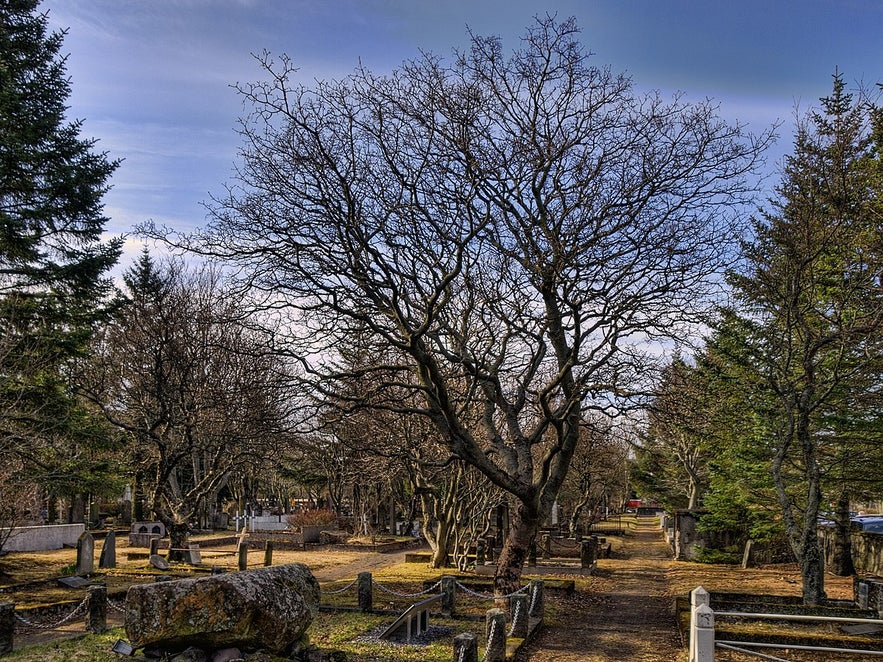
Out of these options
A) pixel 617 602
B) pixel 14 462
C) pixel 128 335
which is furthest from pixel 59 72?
pixel 617 602

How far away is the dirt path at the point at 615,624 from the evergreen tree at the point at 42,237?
1369 centimetres

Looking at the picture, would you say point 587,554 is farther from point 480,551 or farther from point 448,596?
point 448,596

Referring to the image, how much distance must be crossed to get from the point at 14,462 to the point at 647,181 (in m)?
18.2

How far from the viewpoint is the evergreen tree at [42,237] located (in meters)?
18.8

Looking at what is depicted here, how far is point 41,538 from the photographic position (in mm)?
29031

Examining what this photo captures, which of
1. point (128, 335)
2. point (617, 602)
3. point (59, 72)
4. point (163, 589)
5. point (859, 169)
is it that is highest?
point (59, 72)

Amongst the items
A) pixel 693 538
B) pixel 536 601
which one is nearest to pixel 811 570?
pixel 536 601

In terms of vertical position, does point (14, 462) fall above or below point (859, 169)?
below

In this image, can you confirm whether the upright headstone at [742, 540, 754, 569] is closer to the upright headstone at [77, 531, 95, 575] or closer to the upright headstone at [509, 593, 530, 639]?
the upright headstone at [509, 593, 530, 639]

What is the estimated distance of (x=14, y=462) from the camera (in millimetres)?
19141

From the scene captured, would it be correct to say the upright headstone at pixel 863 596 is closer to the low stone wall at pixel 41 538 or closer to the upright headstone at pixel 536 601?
the upright headstone at pixel 536 601

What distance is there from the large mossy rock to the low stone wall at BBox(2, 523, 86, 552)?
21109 millimetres

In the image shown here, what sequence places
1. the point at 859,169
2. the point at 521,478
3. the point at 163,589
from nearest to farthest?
the point at 163,589
the point at 521,478
the point at 859,169

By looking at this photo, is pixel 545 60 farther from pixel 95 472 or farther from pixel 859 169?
pixel 95 472
